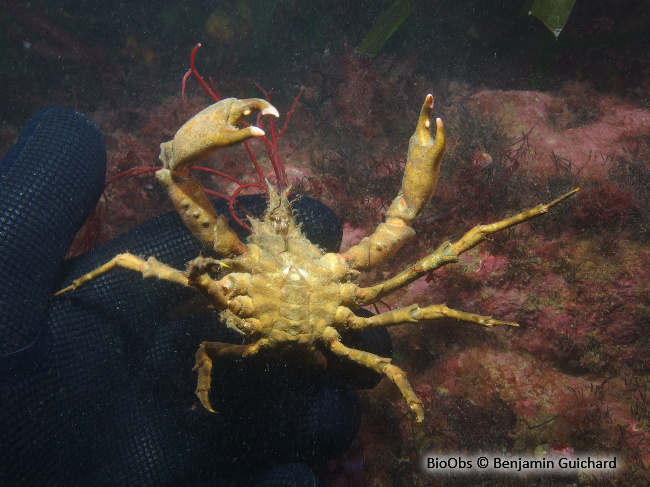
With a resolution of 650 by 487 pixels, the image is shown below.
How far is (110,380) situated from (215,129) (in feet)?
8.45

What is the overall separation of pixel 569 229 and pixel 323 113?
4404 millimetres

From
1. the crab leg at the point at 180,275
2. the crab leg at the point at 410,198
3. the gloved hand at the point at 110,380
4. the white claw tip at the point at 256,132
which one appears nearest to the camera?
the crab leg at the point at 180,275

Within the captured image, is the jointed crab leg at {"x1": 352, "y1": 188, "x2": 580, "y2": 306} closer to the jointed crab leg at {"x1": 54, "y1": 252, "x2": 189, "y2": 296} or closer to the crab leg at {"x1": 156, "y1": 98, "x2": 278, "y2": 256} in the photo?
the crab leg at {"x1": 156, "y1": 98, "x2": 278, "y2": 256}

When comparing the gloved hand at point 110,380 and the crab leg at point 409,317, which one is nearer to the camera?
the crab leg at point 409,317

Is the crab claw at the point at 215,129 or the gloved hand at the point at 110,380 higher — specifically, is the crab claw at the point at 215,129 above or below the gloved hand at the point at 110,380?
above

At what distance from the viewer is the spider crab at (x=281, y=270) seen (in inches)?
88.7

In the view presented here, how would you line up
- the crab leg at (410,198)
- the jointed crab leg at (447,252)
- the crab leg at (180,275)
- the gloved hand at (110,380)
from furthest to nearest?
the gloved hand at (110,380) → the crab leg at (410,198) → the jointed crab leg at (447,252) → the crab leg at (180,275)

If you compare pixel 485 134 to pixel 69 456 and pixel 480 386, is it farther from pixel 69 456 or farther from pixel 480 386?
pixel 69 456

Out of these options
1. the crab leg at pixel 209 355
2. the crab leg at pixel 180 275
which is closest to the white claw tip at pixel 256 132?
the crab leg at pixel 180 275

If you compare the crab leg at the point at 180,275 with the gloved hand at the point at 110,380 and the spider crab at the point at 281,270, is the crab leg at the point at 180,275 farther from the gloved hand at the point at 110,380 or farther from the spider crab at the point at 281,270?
the gloved hand at the point at 110,380

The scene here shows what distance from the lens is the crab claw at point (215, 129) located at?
89.6 inches

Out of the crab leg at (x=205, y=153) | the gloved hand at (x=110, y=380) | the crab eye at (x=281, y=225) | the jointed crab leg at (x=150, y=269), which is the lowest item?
the gloved hand at (x=110, y=380)

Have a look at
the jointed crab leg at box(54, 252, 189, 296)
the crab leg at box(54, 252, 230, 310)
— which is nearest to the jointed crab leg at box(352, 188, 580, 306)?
the crab leg at box(54, 252, 230, 310)

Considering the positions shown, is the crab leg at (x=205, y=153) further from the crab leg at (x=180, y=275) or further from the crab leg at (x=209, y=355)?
the crab leg at (x=209, y=355)
